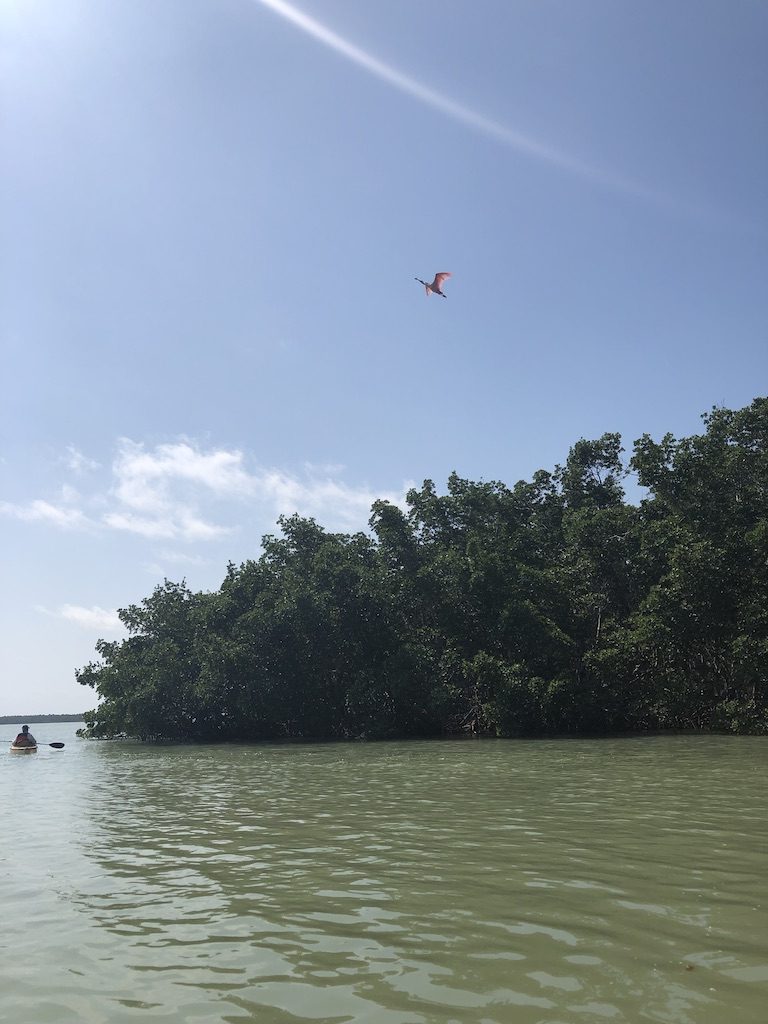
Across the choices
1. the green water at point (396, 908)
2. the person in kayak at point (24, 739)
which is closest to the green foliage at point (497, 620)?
the person in kayak at point (24, 739)

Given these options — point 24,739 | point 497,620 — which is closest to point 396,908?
point 497,620

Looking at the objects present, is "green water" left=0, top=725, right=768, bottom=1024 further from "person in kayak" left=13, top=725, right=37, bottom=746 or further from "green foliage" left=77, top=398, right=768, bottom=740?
"person in kayak" left=13, top=725, right=37, bottom=746

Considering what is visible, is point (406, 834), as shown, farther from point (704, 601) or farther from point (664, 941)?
point (704, 601)

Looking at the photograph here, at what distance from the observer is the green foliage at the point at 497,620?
3466 centimetres

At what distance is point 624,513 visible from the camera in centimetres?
4016

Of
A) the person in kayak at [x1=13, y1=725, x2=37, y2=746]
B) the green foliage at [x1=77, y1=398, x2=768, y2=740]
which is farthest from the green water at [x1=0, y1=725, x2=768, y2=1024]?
the person in kayak at [x1=13, y1=725, x2=37, y2=746]

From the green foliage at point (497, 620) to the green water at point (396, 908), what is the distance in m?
20.4

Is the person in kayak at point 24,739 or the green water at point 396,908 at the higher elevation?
the green water at point 396,908

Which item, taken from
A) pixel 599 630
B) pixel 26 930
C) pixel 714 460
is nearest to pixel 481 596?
pixel 599 630

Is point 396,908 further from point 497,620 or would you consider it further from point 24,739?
point 24,739

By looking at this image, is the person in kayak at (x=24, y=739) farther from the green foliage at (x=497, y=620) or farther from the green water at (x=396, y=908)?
the green water at (x=396, y=908)

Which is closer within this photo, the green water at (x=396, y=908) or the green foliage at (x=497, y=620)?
the green water at (x=396, y=908)

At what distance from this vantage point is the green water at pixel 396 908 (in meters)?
Answer: 4.72

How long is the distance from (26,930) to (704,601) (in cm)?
3192
